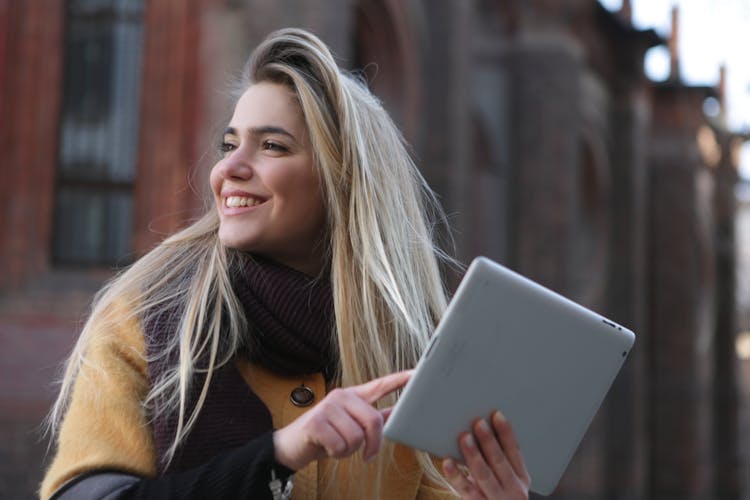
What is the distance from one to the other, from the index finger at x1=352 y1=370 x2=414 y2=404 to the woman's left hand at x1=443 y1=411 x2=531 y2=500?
16 centimetres

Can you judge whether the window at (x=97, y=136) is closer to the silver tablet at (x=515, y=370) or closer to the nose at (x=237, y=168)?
the nose at (x=237, y=168)

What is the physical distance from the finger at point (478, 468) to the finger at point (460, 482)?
5 centimetres

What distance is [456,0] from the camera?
1270 cm

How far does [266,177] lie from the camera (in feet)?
7.86

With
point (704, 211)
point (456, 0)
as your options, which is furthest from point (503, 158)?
point (704, 211)

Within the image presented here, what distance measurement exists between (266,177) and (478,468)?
2.51ft

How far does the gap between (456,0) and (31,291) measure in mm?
6099

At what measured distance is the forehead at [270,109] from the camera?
242cm

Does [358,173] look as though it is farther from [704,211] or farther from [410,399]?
[704,211]

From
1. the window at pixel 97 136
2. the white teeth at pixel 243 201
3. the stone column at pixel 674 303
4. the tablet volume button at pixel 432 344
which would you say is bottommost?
the stone column at pixel 674 303

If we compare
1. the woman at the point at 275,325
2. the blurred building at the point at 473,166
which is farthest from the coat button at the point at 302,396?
the blurred building at the point at 473,166

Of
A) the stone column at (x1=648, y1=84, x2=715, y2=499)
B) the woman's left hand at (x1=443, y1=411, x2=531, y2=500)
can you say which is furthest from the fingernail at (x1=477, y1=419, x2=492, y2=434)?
the stone column at (x1=648, y1=84, x2=715, y2=499)

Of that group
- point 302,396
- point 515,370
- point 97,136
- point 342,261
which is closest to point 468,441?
point 515,370

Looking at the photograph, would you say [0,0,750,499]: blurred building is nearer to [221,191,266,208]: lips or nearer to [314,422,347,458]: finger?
[221,191,266,208]: lips
